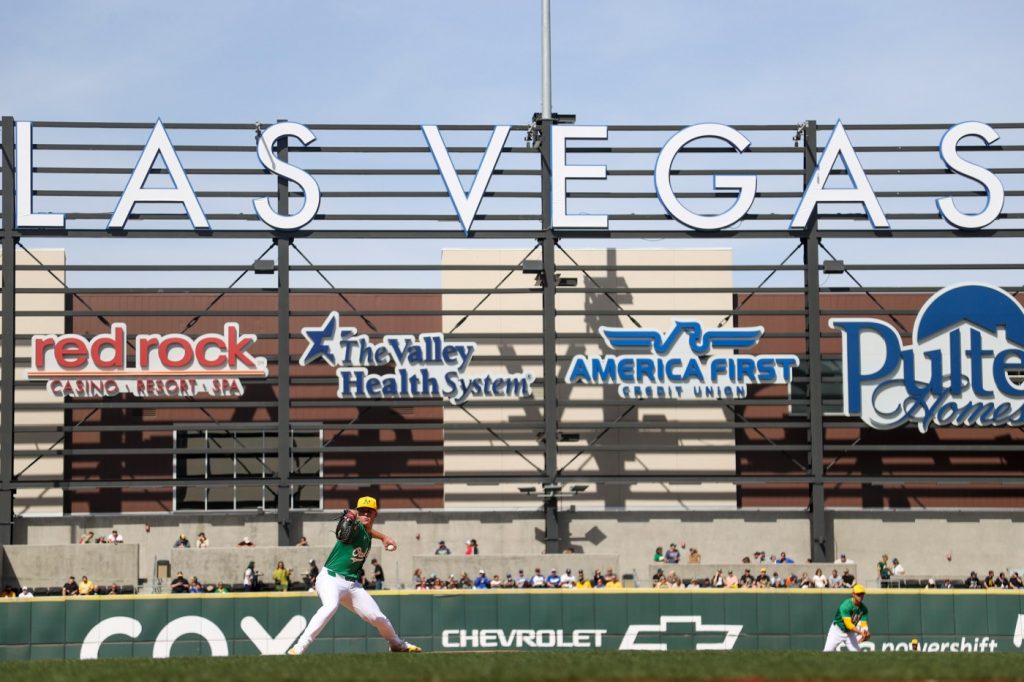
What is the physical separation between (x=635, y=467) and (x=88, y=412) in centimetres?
1619

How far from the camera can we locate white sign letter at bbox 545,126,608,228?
39.6m

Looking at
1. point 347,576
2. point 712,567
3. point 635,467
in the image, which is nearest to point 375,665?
point 347,576

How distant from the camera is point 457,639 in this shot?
27531 millimetres

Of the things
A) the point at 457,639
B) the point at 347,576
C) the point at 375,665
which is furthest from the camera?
the point at 457,639

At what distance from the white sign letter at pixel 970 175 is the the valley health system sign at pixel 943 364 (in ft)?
6.38

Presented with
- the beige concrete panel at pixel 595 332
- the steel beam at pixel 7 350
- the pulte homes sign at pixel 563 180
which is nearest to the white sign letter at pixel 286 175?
the pulte homes sign at pixel 563 180

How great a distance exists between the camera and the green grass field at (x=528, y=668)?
44.3 ft

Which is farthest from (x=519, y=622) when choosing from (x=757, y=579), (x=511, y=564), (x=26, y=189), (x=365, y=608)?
(x=26, y=189)

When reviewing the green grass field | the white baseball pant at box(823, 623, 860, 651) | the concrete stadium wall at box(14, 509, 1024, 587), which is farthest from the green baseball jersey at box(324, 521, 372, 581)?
the concrete stadium wall at box(14, 509, 1024, 587)

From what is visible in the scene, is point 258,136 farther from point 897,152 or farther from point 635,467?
point 897,152

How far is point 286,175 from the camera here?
39469 mm

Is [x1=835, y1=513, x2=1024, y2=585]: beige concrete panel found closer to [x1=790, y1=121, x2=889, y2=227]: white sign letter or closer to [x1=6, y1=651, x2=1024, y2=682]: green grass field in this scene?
[x1=790, y1=121, x2=889, y2=227]: white sign letter

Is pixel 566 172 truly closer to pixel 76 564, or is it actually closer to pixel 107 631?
pixel 76 564

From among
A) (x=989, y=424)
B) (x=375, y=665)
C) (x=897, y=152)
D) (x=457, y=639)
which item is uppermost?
(x=897, y=152)
